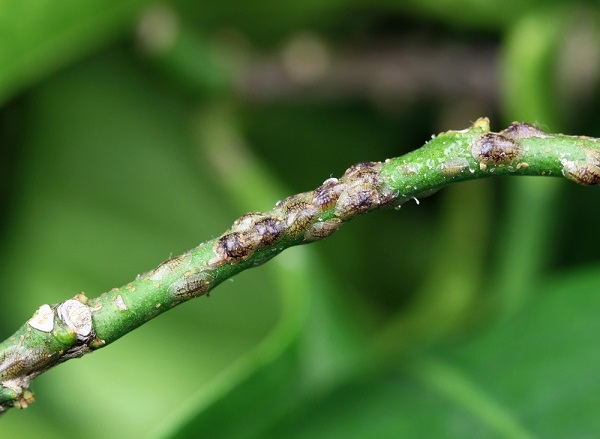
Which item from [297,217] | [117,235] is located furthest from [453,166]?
[117,235]

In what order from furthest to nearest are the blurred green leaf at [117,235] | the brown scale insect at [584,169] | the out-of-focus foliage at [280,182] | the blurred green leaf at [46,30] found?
the blurred green leaf at [117,235] → the out-of-focus foliage at [280,182] → the blurred green leaf at [46,30] → the brown scale insect at [584,169]

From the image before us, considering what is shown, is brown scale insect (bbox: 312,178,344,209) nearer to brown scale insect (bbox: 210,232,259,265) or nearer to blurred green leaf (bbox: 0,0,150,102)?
brown scale insect (bbox: 210,232,259,265)

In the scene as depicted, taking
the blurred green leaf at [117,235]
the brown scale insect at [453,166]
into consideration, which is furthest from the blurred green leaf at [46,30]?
the brown scale insect at [453,166]

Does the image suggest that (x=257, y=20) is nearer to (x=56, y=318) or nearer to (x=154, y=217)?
(x=154, y=217)

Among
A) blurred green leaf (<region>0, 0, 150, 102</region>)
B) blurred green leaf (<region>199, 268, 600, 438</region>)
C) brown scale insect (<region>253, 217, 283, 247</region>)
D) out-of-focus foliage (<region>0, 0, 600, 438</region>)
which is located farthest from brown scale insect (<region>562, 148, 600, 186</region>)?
blurred green leaf (<region>0, 0, 150, 102</region>)

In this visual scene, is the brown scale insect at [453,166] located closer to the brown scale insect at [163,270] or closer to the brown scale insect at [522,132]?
the brown scale insect at [522,132]

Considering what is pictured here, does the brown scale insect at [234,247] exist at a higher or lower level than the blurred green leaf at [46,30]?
lower

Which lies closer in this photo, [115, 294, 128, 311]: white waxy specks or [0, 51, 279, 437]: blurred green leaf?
[115, 294, 128, 311]: white waxy specks

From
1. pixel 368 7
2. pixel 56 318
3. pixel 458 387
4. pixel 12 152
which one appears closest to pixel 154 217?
pixel 12 152
